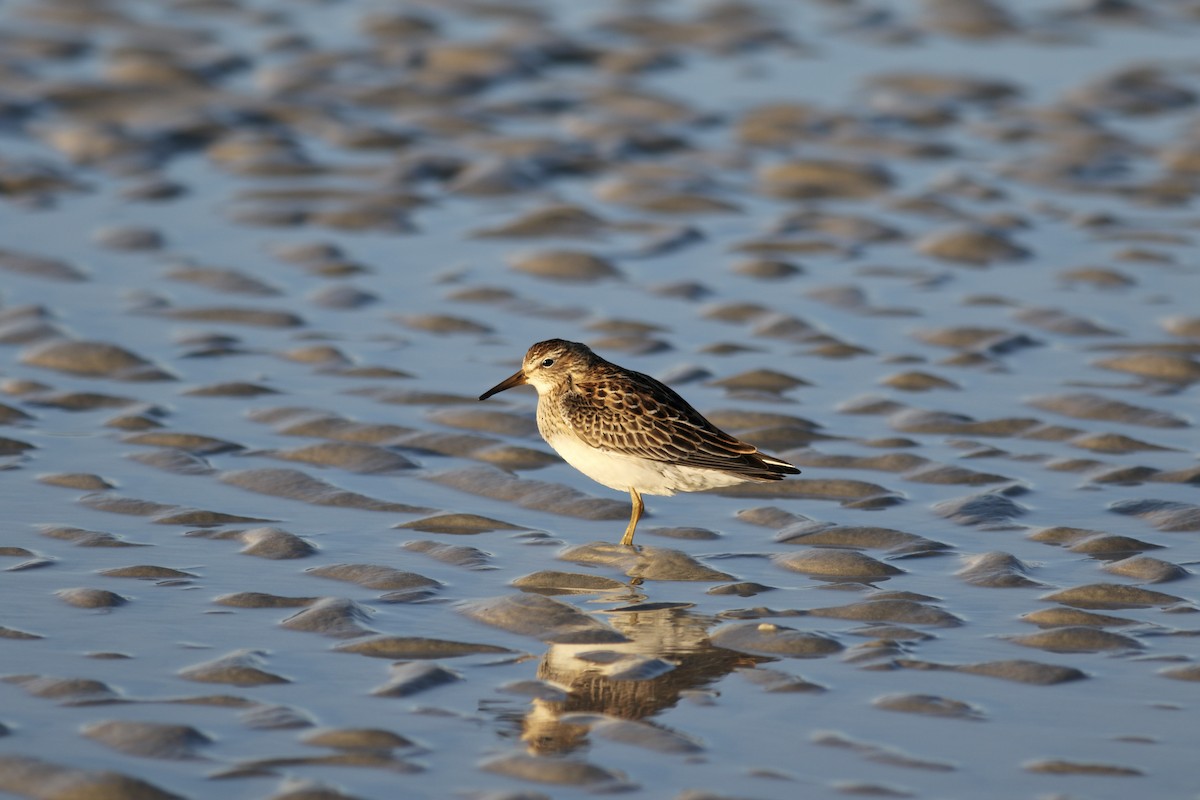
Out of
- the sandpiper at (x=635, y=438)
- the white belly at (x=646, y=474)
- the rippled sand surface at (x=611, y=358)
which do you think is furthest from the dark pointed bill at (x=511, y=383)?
the white belly at (x=646, y=474)

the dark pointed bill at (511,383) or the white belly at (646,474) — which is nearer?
the white belly at (646,474)

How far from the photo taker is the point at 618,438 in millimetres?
8938

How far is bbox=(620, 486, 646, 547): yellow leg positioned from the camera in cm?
880

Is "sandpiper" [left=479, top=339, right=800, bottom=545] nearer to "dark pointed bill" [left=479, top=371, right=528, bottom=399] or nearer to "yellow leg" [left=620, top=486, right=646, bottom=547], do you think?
"yellow leg" [left=620, top=486, right=646, bottom=547]

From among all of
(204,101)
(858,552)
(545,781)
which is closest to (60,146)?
(204,101)

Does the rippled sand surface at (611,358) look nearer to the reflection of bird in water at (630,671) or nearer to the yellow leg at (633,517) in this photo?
the reflection of bird in water at (630,671)

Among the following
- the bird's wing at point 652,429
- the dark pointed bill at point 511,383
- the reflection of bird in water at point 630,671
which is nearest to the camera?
the reflection of bird in water at point 630,671

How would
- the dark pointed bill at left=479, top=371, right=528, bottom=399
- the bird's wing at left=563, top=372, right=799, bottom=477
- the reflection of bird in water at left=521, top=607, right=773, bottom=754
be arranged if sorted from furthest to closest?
the dark pointed bill at left=479, top=371, right=528, bottom=399 → the bird's wing at left=563, top=372, right=799, bottom=477 → the reflection of bird in water at left=521, top=607, right=773, bottom=754

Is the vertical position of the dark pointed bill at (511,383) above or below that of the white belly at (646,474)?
above

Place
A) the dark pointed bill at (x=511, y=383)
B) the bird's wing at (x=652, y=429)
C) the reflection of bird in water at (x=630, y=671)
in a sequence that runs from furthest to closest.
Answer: the dark pointed bill at (x=511, y=383) < the bird's wing at (x=652, y=429) < the reflection of bird in water at (x=630, y=671)

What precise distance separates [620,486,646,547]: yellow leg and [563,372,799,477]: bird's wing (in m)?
0.27

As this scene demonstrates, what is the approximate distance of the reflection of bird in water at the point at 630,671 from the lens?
6.60 m

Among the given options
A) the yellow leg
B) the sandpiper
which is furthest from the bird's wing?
the yellow leg

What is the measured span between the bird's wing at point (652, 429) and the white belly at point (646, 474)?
1.5 inches
